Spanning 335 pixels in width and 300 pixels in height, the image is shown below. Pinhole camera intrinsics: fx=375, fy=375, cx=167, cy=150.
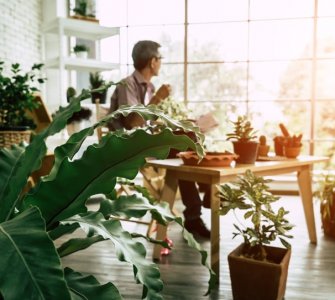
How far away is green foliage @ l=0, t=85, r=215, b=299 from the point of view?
66 centimetres

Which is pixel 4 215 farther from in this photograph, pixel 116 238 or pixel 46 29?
pixel 46 29

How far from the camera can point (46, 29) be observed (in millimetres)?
4324

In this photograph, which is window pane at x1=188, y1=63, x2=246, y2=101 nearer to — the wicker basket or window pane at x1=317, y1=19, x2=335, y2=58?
window pane at x1=317, y1=19, x2=335, y2=58

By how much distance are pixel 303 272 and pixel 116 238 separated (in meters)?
1.52

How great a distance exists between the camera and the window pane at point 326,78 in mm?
4660

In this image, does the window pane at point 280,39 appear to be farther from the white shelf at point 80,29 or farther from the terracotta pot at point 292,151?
the terracotta pot at point 292,151

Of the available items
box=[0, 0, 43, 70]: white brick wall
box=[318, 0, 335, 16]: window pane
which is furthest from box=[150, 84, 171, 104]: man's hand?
box=[318, 0, 335, 16]: window pane

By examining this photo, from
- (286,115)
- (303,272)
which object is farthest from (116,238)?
(286,115)

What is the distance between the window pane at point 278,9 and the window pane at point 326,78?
0.65 meters

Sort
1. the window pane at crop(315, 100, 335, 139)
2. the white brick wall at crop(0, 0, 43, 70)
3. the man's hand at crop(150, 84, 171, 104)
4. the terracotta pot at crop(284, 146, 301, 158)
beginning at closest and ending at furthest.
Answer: the terracotta pot at crop(284, 146, 301, 158), the man's hand at crop(150, 84, 171, 104), the white brick wall at crop(0, 0, 43, 70), the window pane at crop(315, 100, 335, 139)

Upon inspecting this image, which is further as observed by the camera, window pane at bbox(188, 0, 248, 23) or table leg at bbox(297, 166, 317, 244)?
window pane at bbox(188, 0, 248, 23)

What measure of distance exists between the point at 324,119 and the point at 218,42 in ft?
5.52

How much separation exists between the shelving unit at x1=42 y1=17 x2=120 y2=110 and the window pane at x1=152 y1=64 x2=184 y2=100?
0.77 m

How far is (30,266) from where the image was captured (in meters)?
0.65
